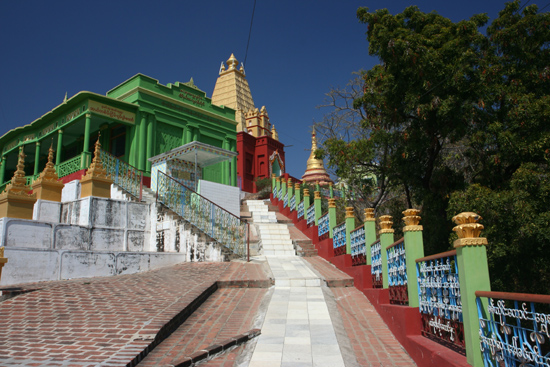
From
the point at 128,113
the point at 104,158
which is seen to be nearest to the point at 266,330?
the point at 104,158

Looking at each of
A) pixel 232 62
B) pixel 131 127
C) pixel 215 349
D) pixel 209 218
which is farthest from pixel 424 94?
pixel 232 62

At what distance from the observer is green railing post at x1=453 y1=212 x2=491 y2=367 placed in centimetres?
340

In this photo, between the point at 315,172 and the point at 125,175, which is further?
the point at 315,172

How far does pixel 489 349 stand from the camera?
319cm

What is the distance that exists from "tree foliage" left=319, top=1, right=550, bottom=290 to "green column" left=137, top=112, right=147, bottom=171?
1045 cm

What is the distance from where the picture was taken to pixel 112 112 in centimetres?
1728

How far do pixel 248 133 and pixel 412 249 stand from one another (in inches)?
1017

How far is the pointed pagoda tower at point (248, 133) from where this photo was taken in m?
28.6

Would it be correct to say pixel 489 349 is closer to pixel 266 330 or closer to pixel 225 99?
pixel 266 330

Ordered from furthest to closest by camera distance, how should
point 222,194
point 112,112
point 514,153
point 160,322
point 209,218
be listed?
point 112,112 → point 222,194 → point 209,218 → point 514,153 → point 160,322

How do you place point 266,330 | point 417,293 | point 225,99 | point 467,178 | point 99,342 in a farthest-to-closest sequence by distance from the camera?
1. point 225,99
2. point 467,178
3. point 266,330
4. point 417,293
5. point 99,342

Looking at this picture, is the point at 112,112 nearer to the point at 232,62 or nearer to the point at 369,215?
the point at 369,215

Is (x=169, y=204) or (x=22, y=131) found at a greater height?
(x=22, y=131)

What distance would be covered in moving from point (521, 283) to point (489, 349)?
26.2ft
